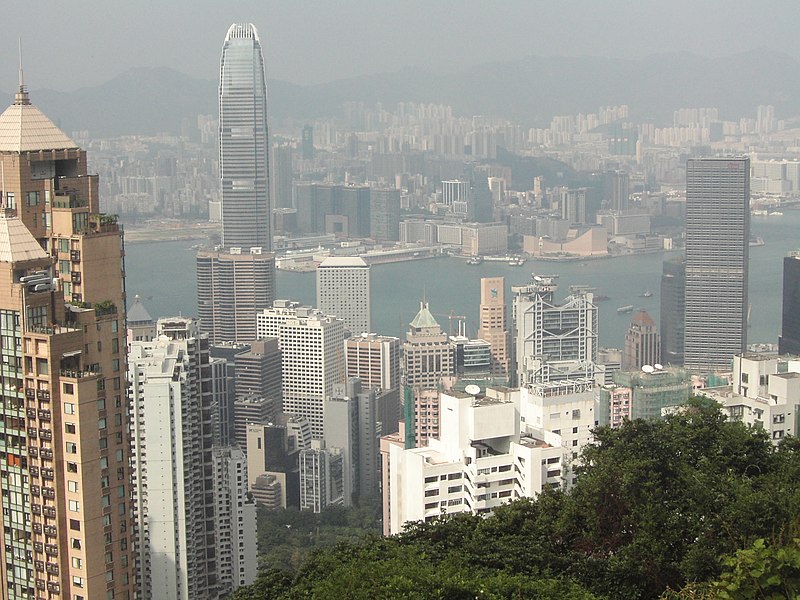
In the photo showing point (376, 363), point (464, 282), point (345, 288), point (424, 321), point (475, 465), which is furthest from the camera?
point (464, 282)

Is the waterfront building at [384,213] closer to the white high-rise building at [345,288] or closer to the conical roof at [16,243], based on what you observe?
the white high-rise building at [345,288]

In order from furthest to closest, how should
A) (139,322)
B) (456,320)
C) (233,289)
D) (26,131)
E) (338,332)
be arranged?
(233,289), (456,320), (338,332), (139,322), (26,131)

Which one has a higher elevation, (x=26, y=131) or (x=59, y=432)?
(x=26, y=131)

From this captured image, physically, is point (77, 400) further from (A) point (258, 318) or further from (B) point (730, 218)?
(B) point (730, 218)

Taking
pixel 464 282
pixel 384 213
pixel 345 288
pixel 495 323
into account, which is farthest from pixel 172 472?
pixel 384 213

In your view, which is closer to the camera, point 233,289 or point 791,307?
point 791,307

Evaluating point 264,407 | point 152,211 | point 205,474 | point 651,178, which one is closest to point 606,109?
point 651,178

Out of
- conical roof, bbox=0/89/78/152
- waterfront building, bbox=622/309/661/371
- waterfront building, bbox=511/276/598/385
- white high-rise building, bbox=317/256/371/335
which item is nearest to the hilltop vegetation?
conical roof, bbox=0/89/78/152

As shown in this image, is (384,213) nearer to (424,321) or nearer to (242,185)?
(242,185)

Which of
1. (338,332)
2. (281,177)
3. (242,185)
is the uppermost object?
(281,177)
